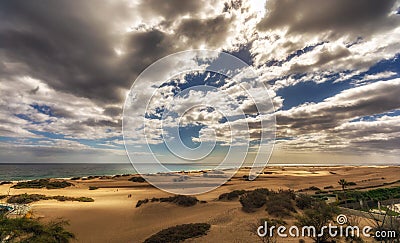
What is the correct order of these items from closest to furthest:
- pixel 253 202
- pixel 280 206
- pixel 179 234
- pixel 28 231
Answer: pixel 28 231, pixel 179 234, pixel 280 206, pixel 253 202

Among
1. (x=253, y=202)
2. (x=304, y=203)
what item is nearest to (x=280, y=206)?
(x=304, y=203)

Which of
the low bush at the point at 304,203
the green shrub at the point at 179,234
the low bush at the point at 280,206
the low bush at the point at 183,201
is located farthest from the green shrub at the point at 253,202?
the low bush at the point at 183,201

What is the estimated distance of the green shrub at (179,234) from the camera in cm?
1385

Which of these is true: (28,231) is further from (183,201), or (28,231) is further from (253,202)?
(183,201)

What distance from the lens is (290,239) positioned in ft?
43.4

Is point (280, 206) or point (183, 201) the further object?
point (183, 201)

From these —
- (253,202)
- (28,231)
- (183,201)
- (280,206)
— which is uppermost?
A: (28,231)

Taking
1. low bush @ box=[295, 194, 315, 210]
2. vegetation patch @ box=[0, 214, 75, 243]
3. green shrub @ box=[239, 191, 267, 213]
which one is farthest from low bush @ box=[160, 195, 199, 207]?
vegetation patch @ box=[0, 214, 75, 243]

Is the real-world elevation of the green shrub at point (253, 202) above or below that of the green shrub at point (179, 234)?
above

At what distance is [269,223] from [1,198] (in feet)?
102

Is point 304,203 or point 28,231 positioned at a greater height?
point 28,231

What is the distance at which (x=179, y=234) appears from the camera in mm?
14508

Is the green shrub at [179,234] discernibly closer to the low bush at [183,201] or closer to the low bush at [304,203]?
the low bush at [304,203]

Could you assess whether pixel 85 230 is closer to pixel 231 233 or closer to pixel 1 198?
pixel 231 233
